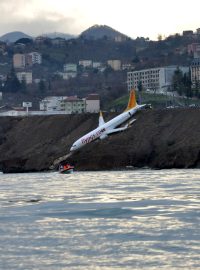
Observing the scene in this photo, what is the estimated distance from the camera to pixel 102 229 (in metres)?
41.9

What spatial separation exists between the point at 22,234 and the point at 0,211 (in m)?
11.1

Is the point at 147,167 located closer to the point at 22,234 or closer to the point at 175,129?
the point at 175,129

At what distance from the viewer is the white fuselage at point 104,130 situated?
122 m

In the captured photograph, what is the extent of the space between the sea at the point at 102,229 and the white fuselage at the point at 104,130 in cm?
5667

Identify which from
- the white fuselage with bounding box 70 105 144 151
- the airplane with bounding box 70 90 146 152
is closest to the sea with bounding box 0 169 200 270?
the white fuselage with bounding box 70 105 144 151

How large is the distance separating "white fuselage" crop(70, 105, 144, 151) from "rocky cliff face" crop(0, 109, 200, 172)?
0.86m

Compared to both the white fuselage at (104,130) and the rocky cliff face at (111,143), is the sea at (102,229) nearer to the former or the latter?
the rocky cliff face at (111,143)

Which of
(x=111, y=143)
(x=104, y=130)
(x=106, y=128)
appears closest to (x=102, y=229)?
(x=111, y=143)

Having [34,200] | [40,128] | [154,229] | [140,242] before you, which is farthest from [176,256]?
[40,128]

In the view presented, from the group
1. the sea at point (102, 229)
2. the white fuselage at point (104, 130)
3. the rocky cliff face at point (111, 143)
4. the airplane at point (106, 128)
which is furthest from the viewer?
the airplane at point (106, 128)

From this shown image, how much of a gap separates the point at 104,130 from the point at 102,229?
83.5 metres

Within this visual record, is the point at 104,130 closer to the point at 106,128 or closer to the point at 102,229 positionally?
the point at 106,128

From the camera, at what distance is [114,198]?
188 feet

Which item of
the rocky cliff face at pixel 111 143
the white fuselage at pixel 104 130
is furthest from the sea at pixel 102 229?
the white fuselage at pixel 104 130
